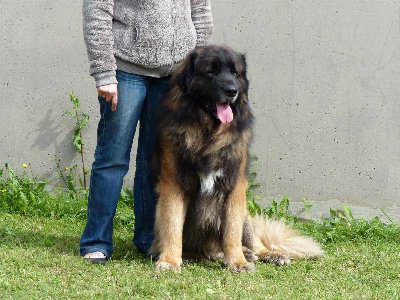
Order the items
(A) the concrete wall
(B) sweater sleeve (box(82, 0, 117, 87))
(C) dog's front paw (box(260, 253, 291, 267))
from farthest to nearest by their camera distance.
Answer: (A) the concrete wall, (C) dog's front paw (box(260, 253, 291, 267)), (B) sweater sleeve (box(82, 0, 117, 87))

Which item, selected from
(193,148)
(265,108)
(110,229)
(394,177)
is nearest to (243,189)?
(193,148)

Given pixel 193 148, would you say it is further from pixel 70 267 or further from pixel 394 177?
pixel 394 177

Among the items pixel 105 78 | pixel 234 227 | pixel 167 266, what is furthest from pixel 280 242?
pixel 105 78

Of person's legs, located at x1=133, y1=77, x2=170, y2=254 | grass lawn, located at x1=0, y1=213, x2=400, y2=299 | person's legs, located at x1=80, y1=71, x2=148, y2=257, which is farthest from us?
person's legs, located at x1=133, y1=77, x2=170, y2=254

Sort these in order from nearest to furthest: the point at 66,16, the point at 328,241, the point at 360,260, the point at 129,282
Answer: the point at 129,282 < the point at 360,260 < the point at 328,241 < the point at 66,16

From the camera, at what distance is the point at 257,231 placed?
539 cm

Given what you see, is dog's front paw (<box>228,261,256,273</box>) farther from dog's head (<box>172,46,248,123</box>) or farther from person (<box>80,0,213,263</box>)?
dog's head (<box>172,46,248,123</box>)

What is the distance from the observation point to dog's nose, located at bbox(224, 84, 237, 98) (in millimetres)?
4543

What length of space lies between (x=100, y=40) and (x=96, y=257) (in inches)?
57.2

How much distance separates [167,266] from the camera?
4.67 metres

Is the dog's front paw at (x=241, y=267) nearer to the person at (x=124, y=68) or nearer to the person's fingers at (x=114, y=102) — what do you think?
the person at (x=124, y=68)

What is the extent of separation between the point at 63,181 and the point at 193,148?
2338mm

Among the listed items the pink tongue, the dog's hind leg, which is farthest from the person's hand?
the dog's hind leg

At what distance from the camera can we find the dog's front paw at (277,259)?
511cm
